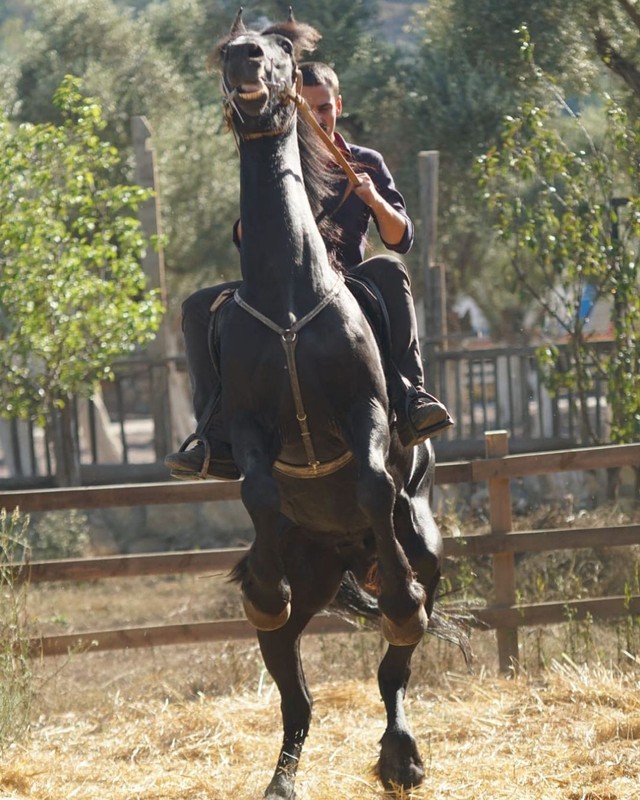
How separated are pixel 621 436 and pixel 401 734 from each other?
4211 mm

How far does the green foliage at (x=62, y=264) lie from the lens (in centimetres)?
977

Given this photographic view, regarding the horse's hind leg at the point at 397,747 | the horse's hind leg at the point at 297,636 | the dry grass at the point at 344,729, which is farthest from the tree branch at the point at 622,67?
the horse's hind leg at the point at 397,747

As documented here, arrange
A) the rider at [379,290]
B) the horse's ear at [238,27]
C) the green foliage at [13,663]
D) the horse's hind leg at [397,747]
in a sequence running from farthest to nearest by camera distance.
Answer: the green foliage at [13,663] → the horse's hind leg at [397,747] → the rider at [379,290] → the horse's ear at [238,27]

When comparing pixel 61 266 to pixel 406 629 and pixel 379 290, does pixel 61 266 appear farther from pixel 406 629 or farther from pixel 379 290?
pixel 406 629

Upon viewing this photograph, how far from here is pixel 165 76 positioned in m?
19.7

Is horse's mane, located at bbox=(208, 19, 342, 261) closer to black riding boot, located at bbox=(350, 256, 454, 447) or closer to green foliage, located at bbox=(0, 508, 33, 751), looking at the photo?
black riding boot, located at bbox=(350, 256, 454, 447)

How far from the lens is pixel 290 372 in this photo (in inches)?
164

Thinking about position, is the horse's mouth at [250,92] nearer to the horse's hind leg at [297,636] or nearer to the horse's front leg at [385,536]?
the horse's front leg at [385,536]

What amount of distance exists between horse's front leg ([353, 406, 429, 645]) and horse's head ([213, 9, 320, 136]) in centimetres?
106

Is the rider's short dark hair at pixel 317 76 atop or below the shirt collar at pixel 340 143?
atop

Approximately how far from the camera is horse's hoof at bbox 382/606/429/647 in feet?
14.0

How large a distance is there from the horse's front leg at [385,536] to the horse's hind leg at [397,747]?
23.4 inches

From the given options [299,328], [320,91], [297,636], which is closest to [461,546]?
[297,636]

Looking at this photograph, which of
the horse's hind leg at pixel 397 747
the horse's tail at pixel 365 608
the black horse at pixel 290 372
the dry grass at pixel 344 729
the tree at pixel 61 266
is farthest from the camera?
the tree at pixel 61 266
